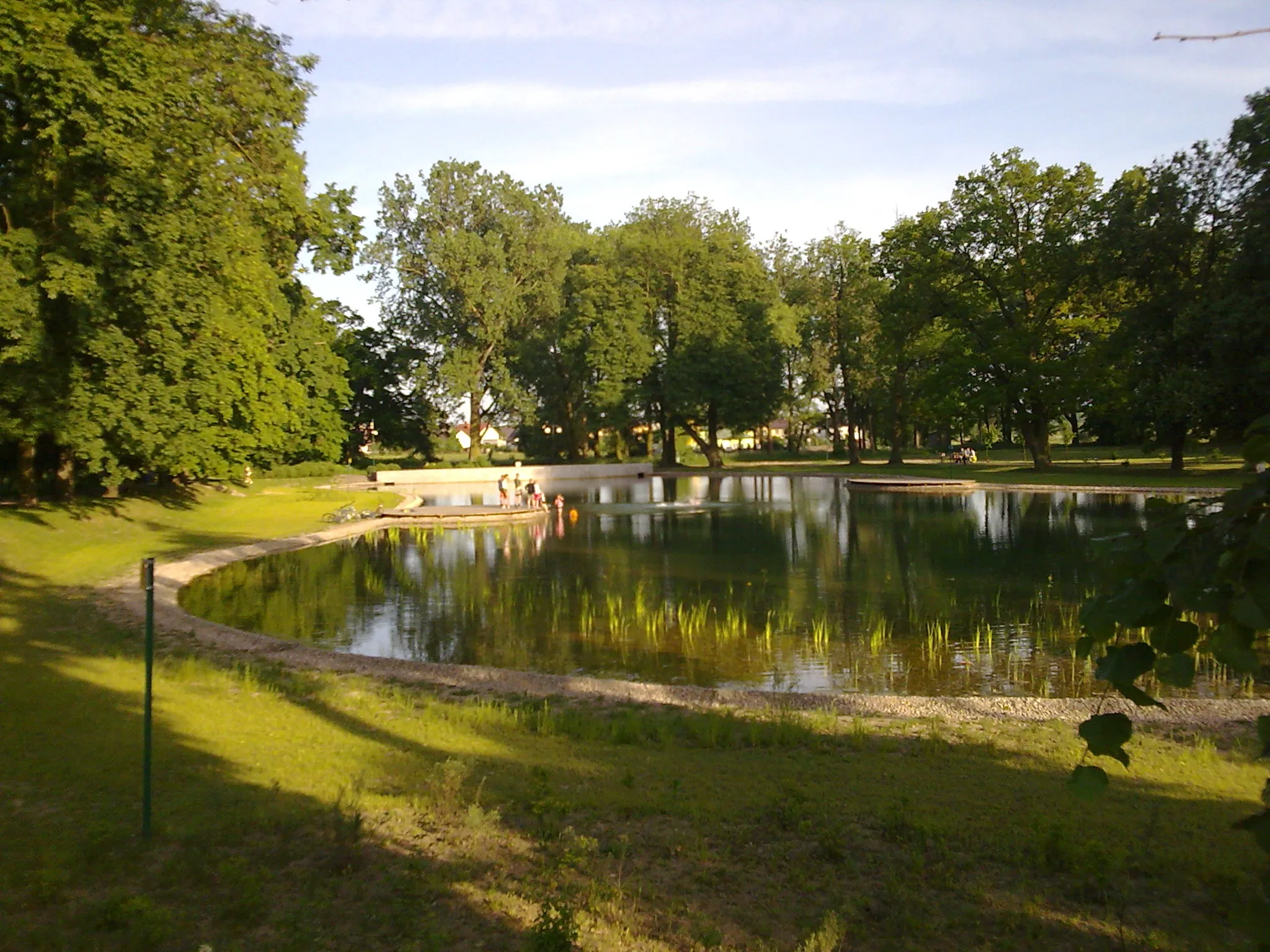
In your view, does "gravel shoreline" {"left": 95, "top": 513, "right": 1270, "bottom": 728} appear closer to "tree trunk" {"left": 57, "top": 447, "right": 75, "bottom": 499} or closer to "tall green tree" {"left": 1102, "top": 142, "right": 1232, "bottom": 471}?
"tree trunk" {"left": 57, "top": 447, "right": 75, "bottom": 499}

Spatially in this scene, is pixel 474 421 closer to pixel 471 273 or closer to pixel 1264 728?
pixel 471 273

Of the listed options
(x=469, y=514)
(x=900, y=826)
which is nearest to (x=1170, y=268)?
(x=469, y=514)

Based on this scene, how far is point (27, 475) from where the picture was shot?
2695cm

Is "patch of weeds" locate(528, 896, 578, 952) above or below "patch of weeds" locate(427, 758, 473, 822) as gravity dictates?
above

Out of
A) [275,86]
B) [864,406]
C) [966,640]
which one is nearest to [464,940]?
[966,640]

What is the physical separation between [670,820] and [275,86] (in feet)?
115

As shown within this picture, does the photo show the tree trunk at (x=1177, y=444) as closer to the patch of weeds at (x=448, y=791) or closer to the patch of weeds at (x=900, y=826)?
the patch of weeds at (x=900, y=826)

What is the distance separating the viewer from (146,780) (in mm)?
5770

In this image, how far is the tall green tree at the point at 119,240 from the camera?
74.9 feet

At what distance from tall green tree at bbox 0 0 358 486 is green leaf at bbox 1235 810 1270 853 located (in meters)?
25.1

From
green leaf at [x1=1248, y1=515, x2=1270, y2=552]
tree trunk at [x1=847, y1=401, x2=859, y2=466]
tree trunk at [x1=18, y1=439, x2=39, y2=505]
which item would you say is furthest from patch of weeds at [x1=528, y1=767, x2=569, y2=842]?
tree trunk at [x1=847, y1=401, x2=859, y2=466]

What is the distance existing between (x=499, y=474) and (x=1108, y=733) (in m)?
60.9

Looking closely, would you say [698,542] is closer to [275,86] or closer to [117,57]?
[117,57]

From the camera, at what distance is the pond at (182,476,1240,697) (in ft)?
42.8
